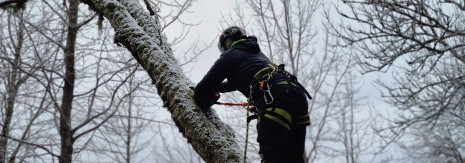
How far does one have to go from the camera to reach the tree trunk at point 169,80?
2.73 metres

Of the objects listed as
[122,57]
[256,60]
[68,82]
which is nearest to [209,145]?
[256,60]

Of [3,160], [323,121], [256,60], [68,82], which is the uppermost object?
[323,121]

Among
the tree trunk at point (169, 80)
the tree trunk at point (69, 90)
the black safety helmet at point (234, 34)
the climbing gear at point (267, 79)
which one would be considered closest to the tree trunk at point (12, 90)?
the tree trunk at point (69, 90)

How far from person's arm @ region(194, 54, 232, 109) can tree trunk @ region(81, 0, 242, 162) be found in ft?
0.23

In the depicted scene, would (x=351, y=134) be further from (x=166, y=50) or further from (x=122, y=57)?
(x=166, y=50)

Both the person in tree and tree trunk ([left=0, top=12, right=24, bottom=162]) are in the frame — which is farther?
tree trunk ([left=0, top=12, right=24, bottom=162])

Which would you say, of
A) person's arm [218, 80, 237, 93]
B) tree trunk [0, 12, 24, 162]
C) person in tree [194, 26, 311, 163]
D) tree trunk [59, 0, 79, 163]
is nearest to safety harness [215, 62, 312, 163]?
person in tree [194, 26, 311, 163]

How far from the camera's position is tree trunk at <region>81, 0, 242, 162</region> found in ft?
8.96

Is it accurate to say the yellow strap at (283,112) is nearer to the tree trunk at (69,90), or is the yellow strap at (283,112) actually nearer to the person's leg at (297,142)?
the person's leg at (297,142)

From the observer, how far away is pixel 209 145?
2711 millimetres

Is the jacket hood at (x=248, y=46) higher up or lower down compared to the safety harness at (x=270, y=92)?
higher up

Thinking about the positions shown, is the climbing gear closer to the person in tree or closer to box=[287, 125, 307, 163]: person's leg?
the person in tree

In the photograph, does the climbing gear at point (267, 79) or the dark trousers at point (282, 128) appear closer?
the dark trousers at point (282, 128)

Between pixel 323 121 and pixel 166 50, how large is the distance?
10.6 meters
